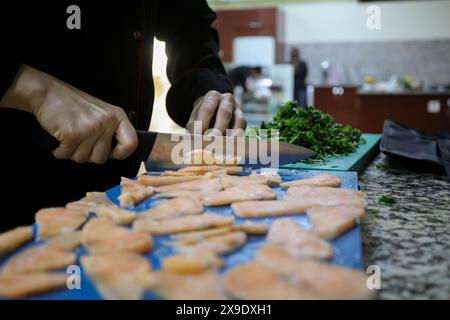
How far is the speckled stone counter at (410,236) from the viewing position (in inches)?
27.7

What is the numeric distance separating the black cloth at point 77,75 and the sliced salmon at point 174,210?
0.60 meters

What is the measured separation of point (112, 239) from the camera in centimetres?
80

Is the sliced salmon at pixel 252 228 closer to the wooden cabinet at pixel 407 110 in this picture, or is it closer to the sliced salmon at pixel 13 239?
the sliced salmon at pixel 13 239

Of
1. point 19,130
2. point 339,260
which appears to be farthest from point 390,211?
point 19,130

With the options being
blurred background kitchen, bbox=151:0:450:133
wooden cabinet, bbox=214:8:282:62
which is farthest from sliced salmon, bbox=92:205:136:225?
wooden cabinet, bbox=214:8:282:62

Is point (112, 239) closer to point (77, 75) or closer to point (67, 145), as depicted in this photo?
point (67, 145)

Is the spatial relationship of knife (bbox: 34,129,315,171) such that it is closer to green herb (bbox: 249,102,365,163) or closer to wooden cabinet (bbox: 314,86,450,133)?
green herb (bbox: 249,102,365,163)

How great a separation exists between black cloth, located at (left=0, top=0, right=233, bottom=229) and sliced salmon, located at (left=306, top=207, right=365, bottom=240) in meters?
0.89

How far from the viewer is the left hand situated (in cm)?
168

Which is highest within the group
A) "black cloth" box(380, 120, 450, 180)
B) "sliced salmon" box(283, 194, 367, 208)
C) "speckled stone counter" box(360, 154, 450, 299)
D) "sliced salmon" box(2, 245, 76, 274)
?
"black cloth" box(380, 120, 450, 180)

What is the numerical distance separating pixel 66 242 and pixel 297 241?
16.7 inches

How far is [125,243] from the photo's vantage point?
78 centimetres

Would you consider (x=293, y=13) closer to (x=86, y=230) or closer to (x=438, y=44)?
(x=438, y=44)

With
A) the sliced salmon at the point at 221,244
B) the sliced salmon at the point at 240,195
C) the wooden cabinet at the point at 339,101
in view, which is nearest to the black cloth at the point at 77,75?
the sliced salmon at the point at 240,195
